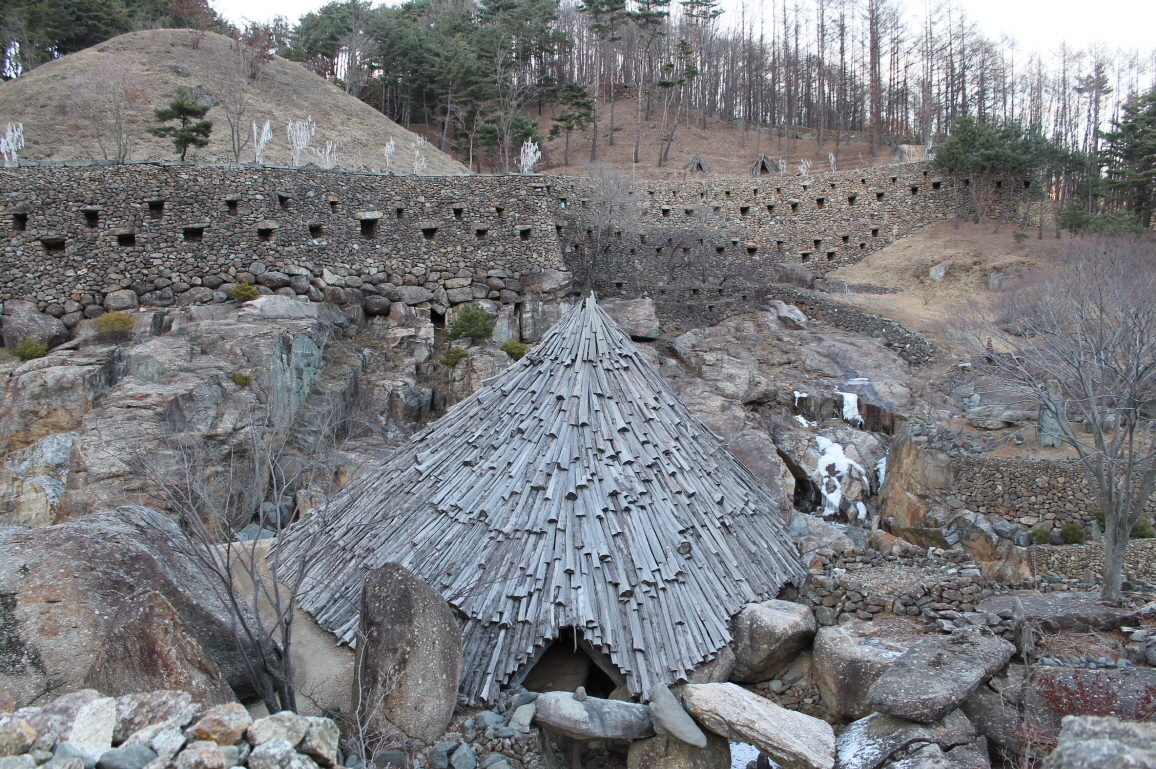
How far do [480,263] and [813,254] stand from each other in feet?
51.0

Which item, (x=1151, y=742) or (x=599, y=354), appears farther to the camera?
(x=599, y=354)

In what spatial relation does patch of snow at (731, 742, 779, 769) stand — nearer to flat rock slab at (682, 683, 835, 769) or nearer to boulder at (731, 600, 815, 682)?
boulder at (731, 600, 815, 682)

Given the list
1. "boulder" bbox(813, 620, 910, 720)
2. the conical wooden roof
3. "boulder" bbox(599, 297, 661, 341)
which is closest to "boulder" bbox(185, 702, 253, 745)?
the conical wooden roof

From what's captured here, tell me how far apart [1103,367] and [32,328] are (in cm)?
2172

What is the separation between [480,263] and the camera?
70.4 ft

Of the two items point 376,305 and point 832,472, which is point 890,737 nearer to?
point 832,472

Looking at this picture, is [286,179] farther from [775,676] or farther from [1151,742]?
[1151,742]

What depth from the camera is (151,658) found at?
213 inches

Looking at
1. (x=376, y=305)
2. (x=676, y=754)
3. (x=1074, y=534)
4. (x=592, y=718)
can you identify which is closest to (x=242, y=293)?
(x=376, y=305)

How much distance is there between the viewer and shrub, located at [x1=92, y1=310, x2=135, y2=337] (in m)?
15.9

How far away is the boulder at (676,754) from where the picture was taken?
6160mm

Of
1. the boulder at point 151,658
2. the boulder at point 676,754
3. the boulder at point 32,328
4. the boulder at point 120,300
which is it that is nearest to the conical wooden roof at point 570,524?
the boulder at point 676,754

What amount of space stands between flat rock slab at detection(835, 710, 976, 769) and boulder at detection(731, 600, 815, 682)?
1277 mm

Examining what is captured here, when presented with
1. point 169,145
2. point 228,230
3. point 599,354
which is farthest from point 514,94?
point 599,354
